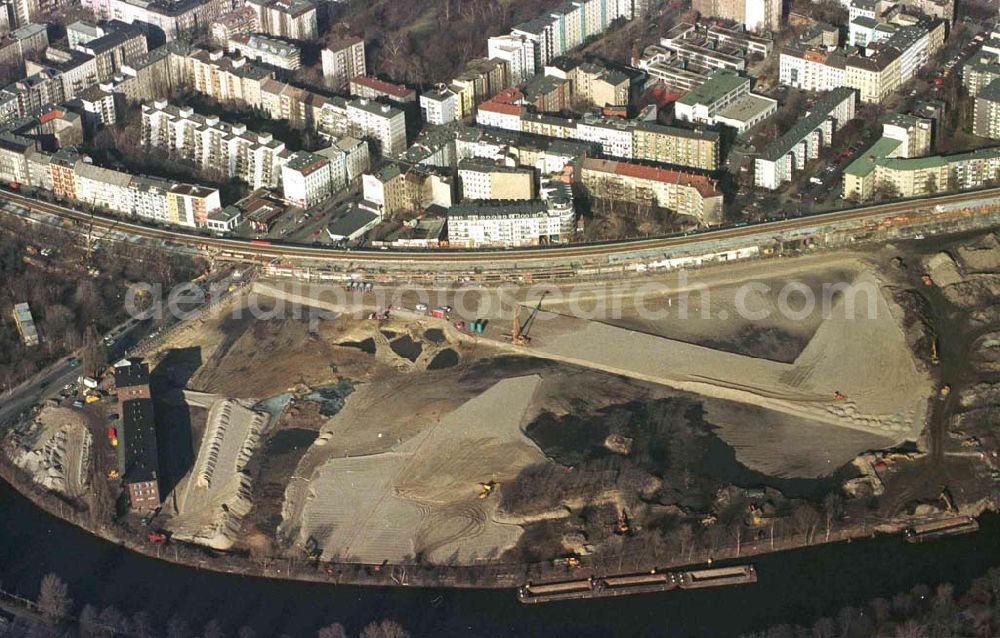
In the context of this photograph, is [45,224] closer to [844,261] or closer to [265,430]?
[265,430]

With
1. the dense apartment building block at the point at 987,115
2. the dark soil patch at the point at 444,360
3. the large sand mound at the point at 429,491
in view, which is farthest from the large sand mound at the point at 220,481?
the dense apartment building block at the point at 987,115

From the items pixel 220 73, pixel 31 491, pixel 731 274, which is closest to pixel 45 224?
pixel 220 73

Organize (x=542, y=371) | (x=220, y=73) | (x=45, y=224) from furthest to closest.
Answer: (x=220, y=73)
(x=45, y=224)
(x=542, y=371)

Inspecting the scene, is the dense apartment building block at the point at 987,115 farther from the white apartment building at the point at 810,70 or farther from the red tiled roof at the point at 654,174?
the red tiled roof at the point at 654,174

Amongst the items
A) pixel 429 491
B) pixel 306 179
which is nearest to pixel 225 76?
pixel 306 179

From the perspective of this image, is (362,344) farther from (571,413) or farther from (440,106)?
(440,106)

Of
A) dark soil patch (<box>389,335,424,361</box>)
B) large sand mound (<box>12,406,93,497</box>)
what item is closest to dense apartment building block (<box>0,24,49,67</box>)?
large sand mound (<box>12,406,93,497</box>)
